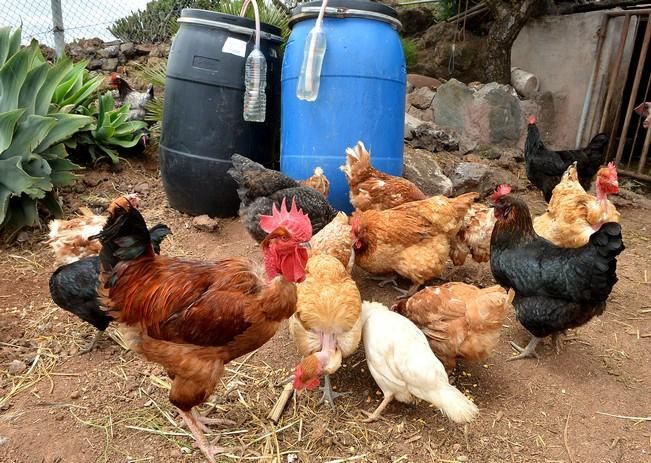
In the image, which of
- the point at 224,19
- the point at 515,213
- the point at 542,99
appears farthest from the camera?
the point at 542,99

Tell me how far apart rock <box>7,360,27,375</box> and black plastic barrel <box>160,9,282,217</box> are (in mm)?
2203

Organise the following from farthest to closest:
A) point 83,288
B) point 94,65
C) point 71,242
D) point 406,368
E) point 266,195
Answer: point 94,65 → point 266,195 → point 71,242 → point 83,288 → point 406,368

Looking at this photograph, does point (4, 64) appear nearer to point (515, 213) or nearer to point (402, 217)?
point (402, 217)

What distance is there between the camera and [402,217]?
12.3ft

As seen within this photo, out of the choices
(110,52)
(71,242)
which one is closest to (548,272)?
(71,242)

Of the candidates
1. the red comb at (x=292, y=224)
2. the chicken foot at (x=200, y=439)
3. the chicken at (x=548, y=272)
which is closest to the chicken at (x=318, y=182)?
the chicken at (x=548, y=272)

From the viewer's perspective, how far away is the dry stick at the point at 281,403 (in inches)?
99.1

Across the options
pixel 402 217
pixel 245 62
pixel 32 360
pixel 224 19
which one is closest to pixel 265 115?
pixel 245 62

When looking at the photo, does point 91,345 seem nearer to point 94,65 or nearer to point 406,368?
point 406,368

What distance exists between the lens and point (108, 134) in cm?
523

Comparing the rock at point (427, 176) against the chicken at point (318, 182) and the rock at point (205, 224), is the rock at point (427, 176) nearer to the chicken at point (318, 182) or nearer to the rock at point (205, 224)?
the chicken at point (318, 182)

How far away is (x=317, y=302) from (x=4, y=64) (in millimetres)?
3453

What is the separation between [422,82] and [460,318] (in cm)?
615

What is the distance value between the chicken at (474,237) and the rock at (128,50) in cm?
735
